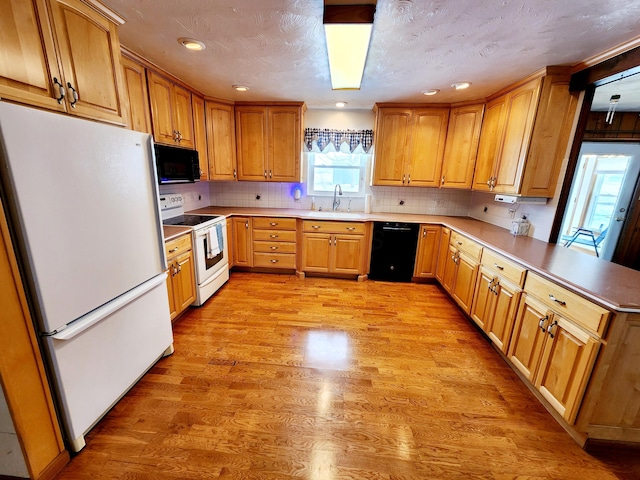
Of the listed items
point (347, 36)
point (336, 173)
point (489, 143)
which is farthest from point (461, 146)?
point (347, 36)

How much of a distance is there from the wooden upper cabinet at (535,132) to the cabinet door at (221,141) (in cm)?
325

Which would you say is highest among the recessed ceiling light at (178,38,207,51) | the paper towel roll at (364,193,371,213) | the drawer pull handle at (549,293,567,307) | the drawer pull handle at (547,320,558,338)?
the recessed ceiling light at (178,38,207,51)

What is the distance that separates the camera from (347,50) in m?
1.83

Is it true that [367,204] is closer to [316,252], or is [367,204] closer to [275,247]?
[316,252]

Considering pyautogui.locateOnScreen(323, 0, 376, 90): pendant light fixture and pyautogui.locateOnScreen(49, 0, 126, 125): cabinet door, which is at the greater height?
pyautogui.locateOnScreen(323, 0, 376, 90): pendant light fixture

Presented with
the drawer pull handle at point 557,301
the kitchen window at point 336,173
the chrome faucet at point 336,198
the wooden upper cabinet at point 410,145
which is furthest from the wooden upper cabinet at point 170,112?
the drawer pull handle at point 557,301

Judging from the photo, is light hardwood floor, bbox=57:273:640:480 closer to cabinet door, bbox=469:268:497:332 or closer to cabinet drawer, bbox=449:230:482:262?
cabinet door, bbox=469:268:497:332

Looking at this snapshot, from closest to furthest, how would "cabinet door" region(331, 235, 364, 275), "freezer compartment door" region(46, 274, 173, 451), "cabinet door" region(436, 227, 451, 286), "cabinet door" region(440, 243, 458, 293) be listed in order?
"freezer compartment door" region(46, 274, 173, 451) → "cabinet door" region(440, 243, 458, 293) → "cabinet door" region(436, 227, 451, 286) → "cabinet door" region(331, 235, 364, 275)

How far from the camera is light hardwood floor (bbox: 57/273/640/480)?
4.16ft

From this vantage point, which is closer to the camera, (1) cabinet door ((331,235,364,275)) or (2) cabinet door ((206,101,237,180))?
(2) cabinet door ((206,101,237,180))

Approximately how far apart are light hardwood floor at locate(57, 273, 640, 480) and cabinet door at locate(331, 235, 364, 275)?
110 centimetres

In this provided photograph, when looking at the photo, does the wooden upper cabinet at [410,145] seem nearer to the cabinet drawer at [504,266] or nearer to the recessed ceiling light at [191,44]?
the cabinet drawer at [504,266]

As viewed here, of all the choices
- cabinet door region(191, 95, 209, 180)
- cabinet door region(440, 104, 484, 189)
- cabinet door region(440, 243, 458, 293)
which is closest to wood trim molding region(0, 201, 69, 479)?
cabinet door region(191, 95, 209, 180)

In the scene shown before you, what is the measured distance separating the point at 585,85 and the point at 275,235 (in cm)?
334
